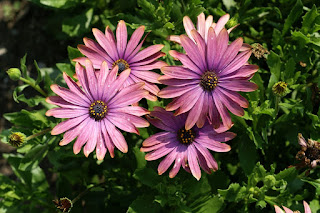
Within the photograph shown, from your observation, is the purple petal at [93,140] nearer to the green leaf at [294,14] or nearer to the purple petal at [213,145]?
the purple petal at [213,145]

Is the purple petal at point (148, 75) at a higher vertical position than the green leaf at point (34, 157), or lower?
higher

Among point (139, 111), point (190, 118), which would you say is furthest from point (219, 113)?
point (139, 111)

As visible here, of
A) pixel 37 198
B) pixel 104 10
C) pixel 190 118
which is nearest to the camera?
pixel 190 118

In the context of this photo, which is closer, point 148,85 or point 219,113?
point 219,113

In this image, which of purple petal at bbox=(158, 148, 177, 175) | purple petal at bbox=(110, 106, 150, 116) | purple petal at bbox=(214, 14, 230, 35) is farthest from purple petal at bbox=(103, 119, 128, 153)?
purple petal at bbox=(214, 14, 230, 35)

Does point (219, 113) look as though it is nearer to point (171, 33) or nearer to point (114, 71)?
point (114, 71)

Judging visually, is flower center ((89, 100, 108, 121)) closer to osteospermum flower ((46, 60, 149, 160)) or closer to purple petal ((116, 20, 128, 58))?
osteospermum flower ((46, 60, 149, 160))

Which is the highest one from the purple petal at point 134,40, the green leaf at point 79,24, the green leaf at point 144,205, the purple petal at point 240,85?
the green leaf at point 79,24

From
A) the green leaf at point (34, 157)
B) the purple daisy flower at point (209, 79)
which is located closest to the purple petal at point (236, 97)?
the purple daisy flower at point (209, 79)
